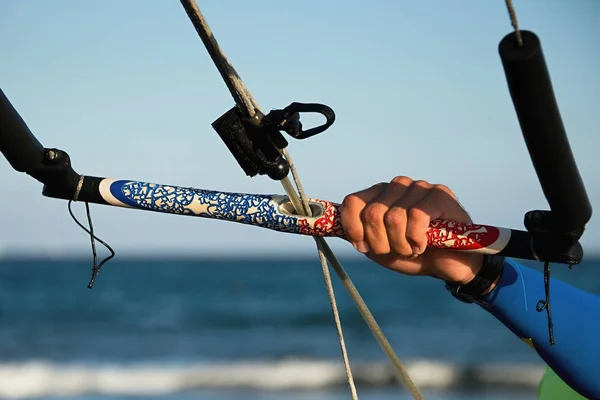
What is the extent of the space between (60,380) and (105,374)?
57cm

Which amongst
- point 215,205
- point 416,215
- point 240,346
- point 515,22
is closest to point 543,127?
point 515,22

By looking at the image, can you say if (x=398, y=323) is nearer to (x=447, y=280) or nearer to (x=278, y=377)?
(x=278, y=377)

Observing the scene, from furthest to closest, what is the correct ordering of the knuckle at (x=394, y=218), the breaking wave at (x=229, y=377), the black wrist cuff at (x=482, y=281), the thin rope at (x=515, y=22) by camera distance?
the breaking wave at (x=229, y=377)
the black wrist cuff at (x=482, y=281)
the knuckle at (x=394, y=218)
the thin rope at (x=515, y=22)

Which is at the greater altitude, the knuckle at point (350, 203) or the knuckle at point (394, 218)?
the knuckle at point (350, 203)

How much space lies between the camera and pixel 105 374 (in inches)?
420

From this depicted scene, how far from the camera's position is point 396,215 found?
1440 millimetres

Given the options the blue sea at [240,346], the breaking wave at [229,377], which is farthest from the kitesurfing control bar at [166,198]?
the breaking wave at [229,377]

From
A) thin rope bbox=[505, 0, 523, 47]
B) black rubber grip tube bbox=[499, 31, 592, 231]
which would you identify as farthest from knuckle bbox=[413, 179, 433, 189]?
thin rope bbox=[505, 0, 523, 47]

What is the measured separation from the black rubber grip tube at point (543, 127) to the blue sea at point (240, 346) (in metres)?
8.15

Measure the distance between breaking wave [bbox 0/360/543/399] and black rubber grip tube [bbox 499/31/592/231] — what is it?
28.5ft

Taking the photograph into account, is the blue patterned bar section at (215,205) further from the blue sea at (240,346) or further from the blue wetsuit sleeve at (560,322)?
the blue sea at (240,346)

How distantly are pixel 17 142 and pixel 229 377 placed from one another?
9078 millimetres

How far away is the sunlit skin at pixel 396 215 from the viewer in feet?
4.77

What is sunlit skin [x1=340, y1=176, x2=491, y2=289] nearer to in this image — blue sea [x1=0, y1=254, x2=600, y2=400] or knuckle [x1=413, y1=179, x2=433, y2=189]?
knuckle [x1=413, y1=179, x2=433, y2=189]
